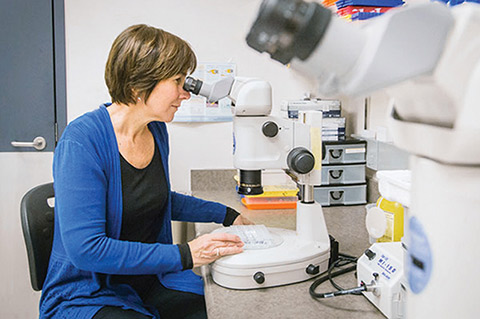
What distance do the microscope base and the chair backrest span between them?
2.08 feet

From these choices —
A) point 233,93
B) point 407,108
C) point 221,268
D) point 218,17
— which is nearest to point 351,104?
point 218,17

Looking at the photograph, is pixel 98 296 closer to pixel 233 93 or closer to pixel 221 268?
pixel 221 268

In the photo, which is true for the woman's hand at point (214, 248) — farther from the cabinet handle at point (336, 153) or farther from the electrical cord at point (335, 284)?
the cabinet handle at point (336, 153)

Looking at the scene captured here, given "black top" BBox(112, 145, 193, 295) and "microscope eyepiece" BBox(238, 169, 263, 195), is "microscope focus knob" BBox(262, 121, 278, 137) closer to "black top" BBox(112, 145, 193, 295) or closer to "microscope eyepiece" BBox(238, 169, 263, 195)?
"microscope eyepiece" BBox(238, 169, 263, 195)

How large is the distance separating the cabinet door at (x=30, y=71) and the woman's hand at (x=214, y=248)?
1594mm

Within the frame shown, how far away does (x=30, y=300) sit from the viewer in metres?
2.61

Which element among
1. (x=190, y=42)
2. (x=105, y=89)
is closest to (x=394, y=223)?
(x=190, y=42)

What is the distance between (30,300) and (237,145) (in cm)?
188

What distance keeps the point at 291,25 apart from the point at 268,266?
2.94 feet

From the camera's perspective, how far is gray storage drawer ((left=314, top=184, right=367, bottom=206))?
7.32 feet

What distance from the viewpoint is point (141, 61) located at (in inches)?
57.7

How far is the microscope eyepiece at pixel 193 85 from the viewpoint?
4.66 ft

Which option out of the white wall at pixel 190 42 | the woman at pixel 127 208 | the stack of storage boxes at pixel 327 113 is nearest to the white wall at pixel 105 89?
the white wall at pixel 190 42

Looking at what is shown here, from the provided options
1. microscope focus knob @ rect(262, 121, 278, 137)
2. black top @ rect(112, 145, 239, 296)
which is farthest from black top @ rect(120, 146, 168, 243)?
microscope focus knob @ rect(262, 121, 278, 137)
